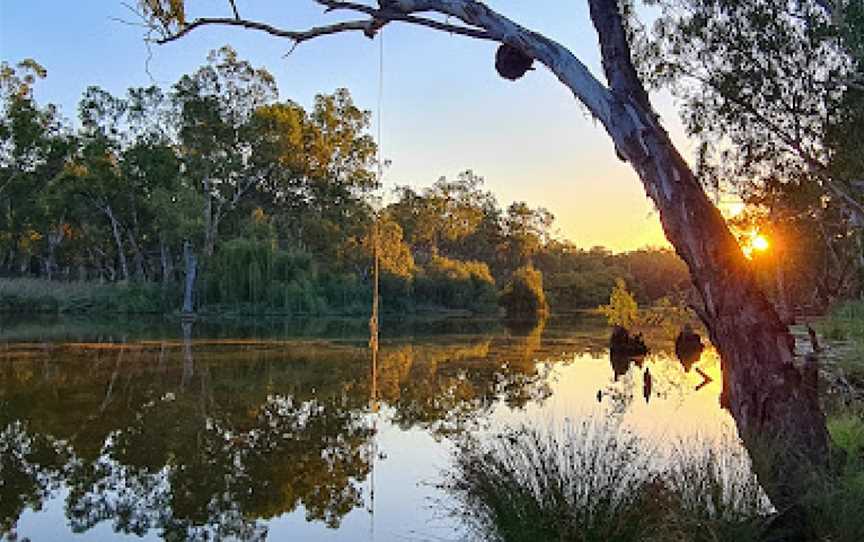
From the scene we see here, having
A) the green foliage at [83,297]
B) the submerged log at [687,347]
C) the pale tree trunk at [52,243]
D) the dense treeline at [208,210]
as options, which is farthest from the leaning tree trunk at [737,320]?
the pale tree trunk at [52,243]

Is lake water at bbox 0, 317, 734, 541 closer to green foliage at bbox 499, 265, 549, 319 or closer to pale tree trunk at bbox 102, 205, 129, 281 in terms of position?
pale tree trunk at bbox 102, 205, 129, 281

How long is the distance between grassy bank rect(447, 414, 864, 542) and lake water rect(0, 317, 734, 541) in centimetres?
82

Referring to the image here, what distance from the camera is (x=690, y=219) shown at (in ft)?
13.2

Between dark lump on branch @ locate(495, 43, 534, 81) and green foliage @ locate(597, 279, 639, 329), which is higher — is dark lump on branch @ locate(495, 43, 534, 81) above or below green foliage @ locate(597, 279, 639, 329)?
above

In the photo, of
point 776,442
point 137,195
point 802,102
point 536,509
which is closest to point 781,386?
point 776,442

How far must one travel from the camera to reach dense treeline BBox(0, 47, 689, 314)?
3022 centimetres

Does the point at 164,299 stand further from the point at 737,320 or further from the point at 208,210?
the point at 737,320

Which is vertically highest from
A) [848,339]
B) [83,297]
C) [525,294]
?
[525,294]

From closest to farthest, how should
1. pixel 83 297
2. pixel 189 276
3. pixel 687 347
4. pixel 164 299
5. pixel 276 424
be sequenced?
pixel 276 424, pixel 687 347, pixel 83 297, pixel 189 276, pixel 164 299

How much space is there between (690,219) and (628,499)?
141cm

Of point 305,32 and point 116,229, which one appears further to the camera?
point 116,229

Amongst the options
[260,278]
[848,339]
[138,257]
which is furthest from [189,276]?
[848,339]

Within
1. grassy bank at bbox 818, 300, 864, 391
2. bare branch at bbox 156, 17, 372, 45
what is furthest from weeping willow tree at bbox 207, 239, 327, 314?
bare branch at bbox 156, 17, 372, 45

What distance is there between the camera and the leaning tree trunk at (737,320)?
371cm
